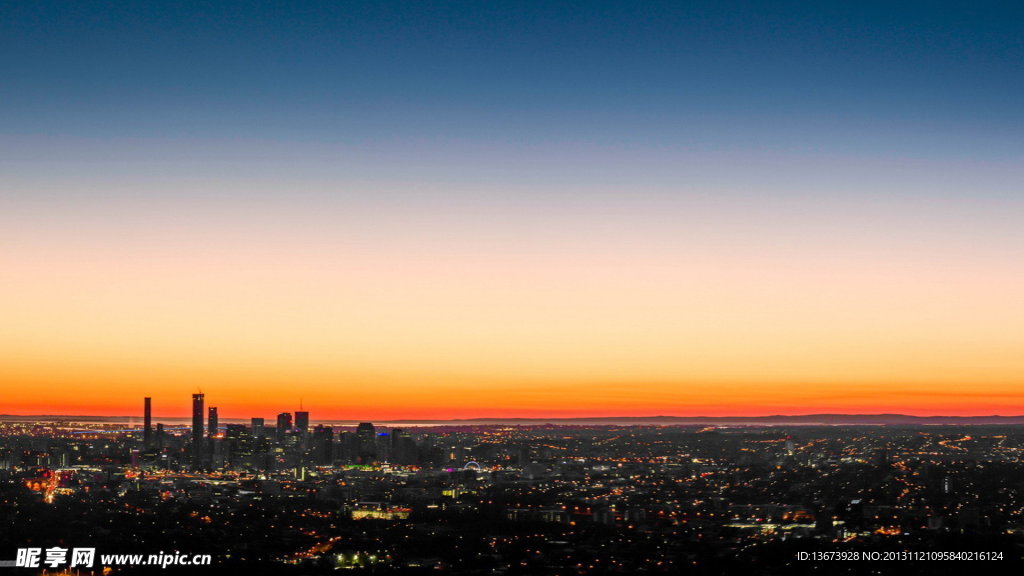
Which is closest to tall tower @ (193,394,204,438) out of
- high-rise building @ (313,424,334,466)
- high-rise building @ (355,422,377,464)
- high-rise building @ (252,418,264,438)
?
high-rise building @ (252,418,264,438)

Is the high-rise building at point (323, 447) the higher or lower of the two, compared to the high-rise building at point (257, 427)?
lower

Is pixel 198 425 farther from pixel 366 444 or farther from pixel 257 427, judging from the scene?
pixel 366 444

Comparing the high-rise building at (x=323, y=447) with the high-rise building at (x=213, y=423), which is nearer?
the high-rise building at (x=323, y=447)

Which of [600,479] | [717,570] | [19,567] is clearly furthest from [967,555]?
[600,479]

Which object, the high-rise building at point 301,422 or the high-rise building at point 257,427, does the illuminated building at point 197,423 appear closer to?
the high-rise building at point 257,427

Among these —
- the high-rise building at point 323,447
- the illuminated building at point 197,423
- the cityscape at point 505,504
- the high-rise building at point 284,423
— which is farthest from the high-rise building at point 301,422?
the illuminated building at point 197,423

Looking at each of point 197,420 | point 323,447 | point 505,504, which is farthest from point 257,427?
point 505,504

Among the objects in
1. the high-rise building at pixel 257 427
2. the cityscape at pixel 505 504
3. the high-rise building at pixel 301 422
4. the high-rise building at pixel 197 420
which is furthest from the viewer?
the high-rise building at pixel 301 422

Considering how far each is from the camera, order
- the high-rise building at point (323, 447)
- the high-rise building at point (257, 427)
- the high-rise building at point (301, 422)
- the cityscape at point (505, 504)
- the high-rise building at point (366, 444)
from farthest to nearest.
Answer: the high-rise building at point (301, 422), the high-rise building at point (257, 427), the high-rise building at point (366, 444), the high-rise building at point (323, 447), the cityscape at point (505, 504)
